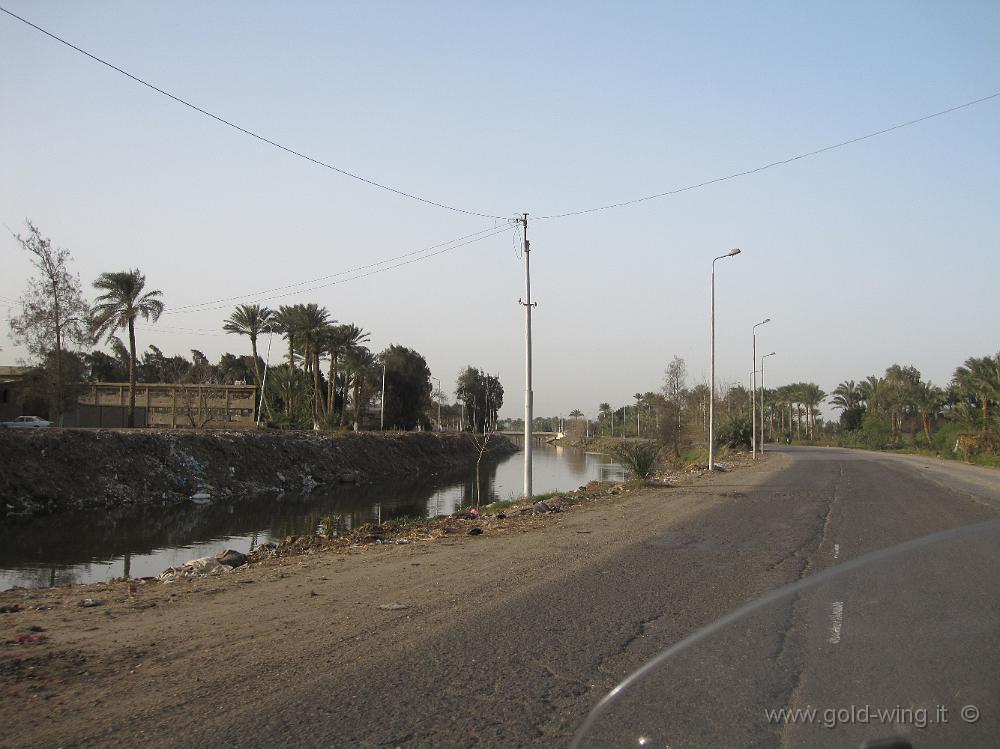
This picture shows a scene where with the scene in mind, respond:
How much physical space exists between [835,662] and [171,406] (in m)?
63.1

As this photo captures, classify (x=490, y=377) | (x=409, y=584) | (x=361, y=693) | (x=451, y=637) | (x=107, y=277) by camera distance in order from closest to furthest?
(x=361, y=693) → (x=451, y=637) → (x=409, y=584) → (x=107, y=277) → (x=490, y=377)

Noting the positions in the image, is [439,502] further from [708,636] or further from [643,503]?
[708,636]

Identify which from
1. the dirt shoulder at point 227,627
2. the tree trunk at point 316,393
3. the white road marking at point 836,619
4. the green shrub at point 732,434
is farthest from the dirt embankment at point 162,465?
the white road marking at point 836,619

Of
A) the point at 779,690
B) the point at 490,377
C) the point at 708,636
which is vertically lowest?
the point at 779,690

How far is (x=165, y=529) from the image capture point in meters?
23.9

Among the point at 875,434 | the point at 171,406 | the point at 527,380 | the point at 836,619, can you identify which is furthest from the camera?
the point at 875,434

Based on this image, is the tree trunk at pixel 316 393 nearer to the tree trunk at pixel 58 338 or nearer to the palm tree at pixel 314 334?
the palm tree at pixel 314 334

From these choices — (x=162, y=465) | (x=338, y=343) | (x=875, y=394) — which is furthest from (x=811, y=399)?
(x=162, y=465)

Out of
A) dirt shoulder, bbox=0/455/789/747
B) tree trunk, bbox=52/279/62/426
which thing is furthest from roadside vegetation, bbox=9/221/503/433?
dirt shoulder, bbox=0/455/789/747

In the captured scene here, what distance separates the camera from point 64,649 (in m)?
6.68

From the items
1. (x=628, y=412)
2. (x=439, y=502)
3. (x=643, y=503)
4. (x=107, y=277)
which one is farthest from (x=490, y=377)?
(x=643, y=503)

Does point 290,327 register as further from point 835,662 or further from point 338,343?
point 835,662

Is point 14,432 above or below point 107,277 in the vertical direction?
below

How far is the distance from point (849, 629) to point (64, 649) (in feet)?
21.3
